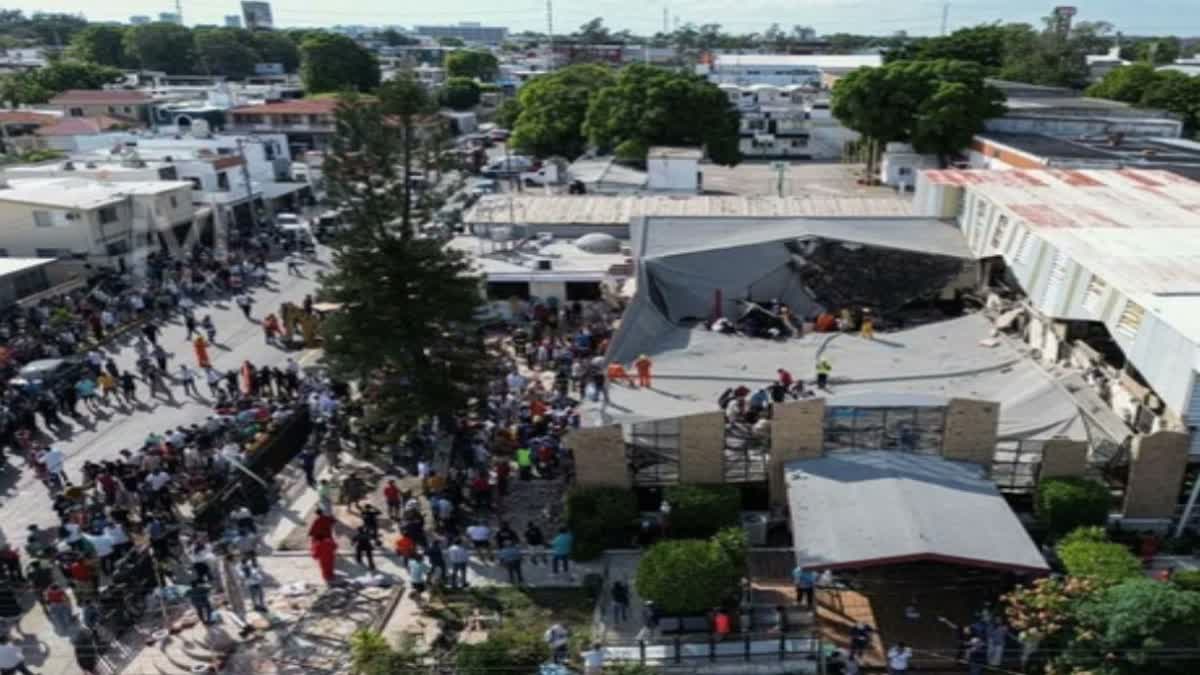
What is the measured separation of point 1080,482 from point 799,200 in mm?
18893

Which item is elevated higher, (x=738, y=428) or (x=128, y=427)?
(x=738, y=428)

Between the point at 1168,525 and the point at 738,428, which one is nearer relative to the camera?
the point at 1168,525

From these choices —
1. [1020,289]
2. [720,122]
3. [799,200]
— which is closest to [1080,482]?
[1020,289]

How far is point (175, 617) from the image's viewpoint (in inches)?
557

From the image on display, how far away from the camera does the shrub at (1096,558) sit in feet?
41.0

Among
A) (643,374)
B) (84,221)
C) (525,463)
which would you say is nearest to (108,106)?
(84,221)

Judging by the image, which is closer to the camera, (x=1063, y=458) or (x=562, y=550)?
(x=562, y=550)

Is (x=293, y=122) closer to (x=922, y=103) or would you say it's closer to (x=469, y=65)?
(x=922, y=103)

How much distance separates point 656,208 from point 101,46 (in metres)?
96.2

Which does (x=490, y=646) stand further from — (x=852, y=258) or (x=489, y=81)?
(x=489, y=81)

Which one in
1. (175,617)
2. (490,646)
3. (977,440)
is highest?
(977,440)

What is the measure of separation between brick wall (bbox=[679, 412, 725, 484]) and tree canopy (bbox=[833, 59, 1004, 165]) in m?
38.6

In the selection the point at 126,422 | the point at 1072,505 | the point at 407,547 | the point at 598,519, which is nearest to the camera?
the point at 1072,505

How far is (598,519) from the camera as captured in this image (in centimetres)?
1505
